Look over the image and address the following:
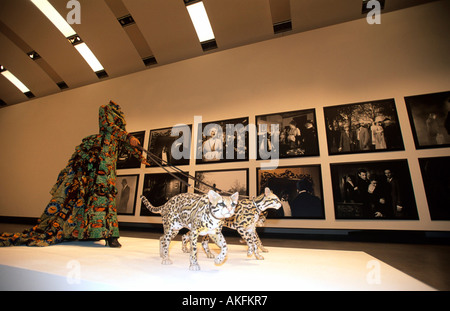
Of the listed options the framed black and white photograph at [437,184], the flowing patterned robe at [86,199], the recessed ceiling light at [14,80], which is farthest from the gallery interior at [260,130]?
the recessed ceiling light at [14,80]

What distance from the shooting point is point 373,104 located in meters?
3.94

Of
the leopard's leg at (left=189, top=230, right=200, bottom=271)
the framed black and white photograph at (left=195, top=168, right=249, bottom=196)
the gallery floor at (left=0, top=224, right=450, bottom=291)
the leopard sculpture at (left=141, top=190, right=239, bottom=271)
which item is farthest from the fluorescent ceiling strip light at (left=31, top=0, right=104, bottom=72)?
the leopard's leg at (left=189, top=230, right=200, bottom=271)

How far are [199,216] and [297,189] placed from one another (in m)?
3.05

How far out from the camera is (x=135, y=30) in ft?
18.2

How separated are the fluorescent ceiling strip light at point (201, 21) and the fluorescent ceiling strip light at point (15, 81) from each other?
766 centimetres

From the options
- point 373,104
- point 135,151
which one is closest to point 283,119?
point 373,104

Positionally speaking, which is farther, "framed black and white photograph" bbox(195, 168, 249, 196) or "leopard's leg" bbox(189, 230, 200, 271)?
"framed black and white photograph" bbox(195, 168, 249, 196)

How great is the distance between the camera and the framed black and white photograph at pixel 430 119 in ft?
11.3

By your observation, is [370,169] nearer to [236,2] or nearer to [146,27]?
[236,2]

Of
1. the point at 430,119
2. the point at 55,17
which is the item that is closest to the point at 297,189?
the point at 430,119

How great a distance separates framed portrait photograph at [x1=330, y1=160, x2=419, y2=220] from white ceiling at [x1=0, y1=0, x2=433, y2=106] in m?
3.59

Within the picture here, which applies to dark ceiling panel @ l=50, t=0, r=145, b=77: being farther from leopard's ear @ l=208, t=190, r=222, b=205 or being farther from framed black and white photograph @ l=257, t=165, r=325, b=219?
leopard's ear @ l=208, t=190, r=222, b=205

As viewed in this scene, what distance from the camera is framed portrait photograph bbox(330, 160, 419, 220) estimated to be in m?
3.39

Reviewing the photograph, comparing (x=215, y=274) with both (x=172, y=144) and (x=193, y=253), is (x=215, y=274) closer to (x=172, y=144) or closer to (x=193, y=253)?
(x=193, y=253)
